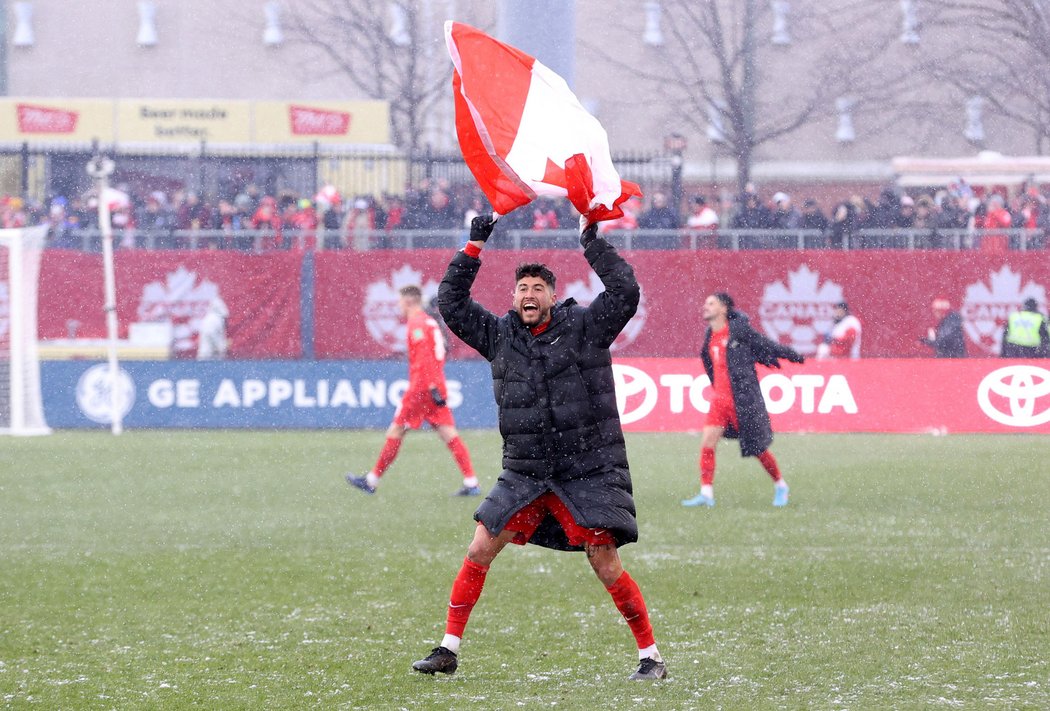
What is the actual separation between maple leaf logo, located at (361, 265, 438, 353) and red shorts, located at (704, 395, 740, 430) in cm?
1045

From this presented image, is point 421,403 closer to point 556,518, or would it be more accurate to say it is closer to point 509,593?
point 509,593

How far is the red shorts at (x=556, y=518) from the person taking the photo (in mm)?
6660

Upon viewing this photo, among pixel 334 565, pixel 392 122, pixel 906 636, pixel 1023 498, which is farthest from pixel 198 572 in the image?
pixel 392 122

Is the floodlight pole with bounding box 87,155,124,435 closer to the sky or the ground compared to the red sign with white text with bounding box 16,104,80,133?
closer to the ground

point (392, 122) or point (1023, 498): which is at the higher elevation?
point (392, 122)

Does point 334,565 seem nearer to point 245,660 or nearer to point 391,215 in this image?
point 245,660

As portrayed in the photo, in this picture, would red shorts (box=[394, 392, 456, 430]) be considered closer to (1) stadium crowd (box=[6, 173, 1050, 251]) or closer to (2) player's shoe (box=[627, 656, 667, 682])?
(2) player's shoe (box=[627, 656, 667, 682])

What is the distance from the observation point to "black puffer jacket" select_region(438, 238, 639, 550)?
6660 mm

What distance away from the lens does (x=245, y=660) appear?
23.8 feet

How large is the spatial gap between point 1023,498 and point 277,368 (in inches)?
417

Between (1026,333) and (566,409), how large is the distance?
50.3 ft

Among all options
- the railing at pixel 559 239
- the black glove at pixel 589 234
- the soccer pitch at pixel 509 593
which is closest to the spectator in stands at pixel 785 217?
the railing at pixel 559 239

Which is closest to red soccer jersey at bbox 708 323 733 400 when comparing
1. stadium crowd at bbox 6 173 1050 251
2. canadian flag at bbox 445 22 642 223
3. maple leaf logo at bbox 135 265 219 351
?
canadian flag at bbox 445 22 642 223

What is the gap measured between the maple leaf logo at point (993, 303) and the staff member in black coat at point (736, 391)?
1030 centimetres
